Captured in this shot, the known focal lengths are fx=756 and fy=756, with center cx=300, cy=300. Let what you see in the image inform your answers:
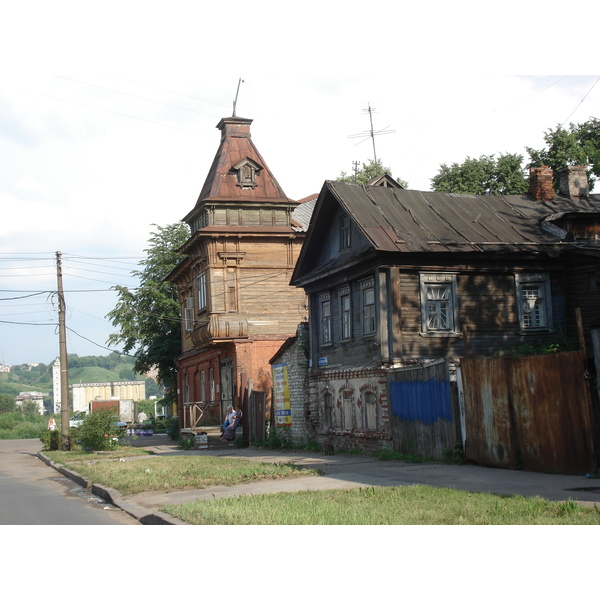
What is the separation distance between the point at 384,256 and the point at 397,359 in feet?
9.40

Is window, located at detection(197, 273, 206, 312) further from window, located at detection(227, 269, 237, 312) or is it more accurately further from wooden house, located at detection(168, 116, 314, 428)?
window, located at detection(227, 269, 237, 312)

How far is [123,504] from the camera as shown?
11953 millimetres

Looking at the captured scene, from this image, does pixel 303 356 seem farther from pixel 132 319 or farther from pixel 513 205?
pixel 132 319

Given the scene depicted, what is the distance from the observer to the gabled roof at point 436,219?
70.1 feet

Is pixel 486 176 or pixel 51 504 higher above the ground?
pixel 486 176

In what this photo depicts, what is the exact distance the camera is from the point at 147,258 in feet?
160

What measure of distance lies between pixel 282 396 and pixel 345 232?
7548 millimetres

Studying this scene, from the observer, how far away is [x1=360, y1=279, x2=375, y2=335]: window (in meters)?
21.9

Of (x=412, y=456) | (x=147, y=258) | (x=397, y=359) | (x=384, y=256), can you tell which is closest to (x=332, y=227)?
(x=384, y=256)

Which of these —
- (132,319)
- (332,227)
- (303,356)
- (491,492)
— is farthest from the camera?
(132,319)

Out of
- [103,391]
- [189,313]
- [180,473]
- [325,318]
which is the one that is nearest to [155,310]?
[189,313]

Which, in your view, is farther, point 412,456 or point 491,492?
point 412,456

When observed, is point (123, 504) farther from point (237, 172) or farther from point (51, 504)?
point (237, 172)

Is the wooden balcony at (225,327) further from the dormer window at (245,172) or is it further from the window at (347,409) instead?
the window at (347,409)
